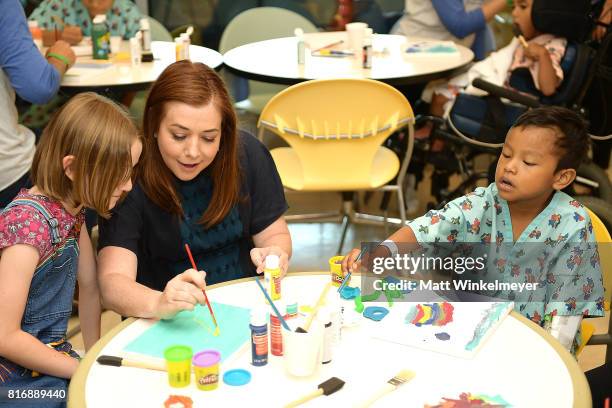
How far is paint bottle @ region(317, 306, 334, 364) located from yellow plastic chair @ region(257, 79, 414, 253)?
64.1 inches

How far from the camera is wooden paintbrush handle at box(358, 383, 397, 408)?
151 cm

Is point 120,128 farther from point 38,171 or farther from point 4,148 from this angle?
point 4,148

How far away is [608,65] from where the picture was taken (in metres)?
3.67

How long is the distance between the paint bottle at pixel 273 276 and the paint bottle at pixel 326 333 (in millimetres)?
275

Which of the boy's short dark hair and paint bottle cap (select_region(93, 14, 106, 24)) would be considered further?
paint bottle cap (select_region(93, 14, 106, 24))

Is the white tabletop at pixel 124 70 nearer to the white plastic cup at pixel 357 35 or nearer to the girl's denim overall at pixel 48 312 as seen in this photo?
the white plastic cup at pixel 357 35

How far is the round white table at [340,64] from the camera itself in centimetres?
377

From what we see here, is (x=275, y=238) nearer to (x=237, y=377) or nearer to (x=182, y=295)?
(x=182, y=295)

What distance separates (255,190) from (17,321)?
2.55ft

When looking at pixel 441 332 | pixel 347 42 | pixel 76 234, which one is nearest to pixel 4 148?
pixel 76 234

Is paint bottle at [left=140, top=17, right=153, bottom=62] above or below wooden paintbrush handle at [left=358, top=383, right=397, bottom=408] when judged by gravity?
above

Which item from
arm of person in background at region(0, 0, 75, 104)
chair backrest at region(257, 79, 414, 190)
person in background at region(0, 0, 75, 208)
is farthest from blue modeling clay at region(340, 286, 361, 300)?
arm of person in background at region(0, 0, 75, 104)

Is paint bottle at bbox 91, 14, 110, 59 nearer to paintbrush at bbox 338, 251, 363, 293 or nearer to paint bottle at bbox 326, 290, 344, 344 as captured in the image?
paintbrush at bbox 338, 251, 363, 293

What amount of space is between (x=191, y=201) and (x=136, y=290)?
38 centimetres
